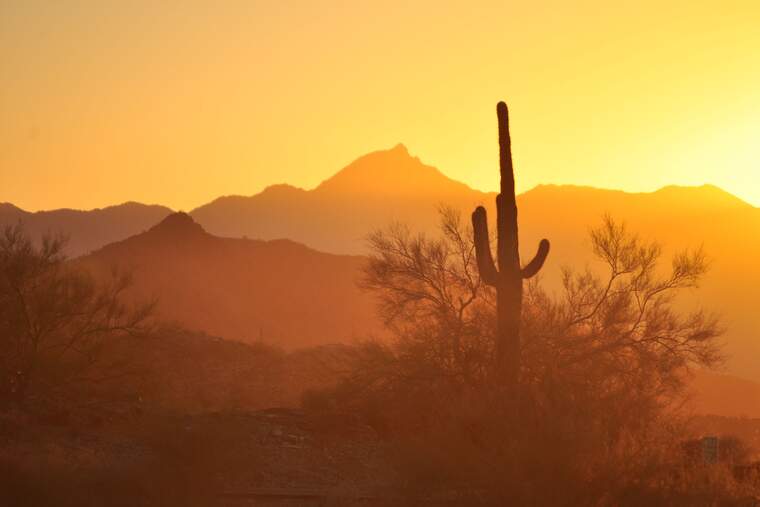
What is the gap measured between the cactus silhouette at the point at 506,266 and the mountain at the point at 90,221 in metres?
139

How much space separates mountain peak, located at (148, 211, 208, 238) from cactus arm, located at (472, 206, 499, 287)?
239 feet

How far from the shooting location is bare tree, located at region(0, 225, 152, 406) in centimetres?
2911

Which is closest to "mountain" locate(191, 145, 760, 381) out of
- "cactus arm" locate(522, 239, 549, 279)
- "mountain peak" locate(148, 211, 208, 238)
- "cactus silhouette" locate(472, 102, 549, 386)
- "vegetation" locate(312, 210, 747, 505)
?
"mountain peak" locate(148, 211, 208, 238)

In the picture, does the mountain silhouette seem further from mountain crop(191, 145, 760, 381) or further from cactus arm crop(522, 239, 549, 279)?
cactus arm crop(522, 239, 549, 279)

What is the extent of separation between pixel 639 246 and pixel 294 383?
528 inches

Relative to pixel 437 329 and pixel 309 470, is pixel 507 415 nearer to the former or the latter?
pixel 309 470

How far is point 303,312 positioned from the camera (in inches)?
3752

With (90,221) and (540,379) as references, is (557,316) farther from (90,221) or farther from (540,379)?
(90,221)

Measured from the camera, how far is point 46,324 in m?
30.2

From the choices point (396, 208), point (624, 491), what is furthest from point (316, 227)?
point (624, 491)

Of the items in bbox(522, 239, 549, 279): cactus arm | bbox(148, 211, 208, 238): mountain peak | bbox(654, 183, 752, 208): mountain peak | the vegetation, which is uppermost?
bbox(654, 183, 752, 208): mountain peak

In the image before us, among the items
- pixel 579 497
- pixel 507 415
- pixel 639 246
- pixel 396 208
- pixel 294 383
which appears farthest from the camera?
pixel 396 208

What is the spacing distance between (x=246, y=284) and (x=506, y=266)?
2871 inches

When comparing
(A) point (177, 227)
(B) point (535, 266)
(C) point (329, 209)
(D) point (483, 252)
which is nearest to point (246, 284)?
(A) point (177, 227)
